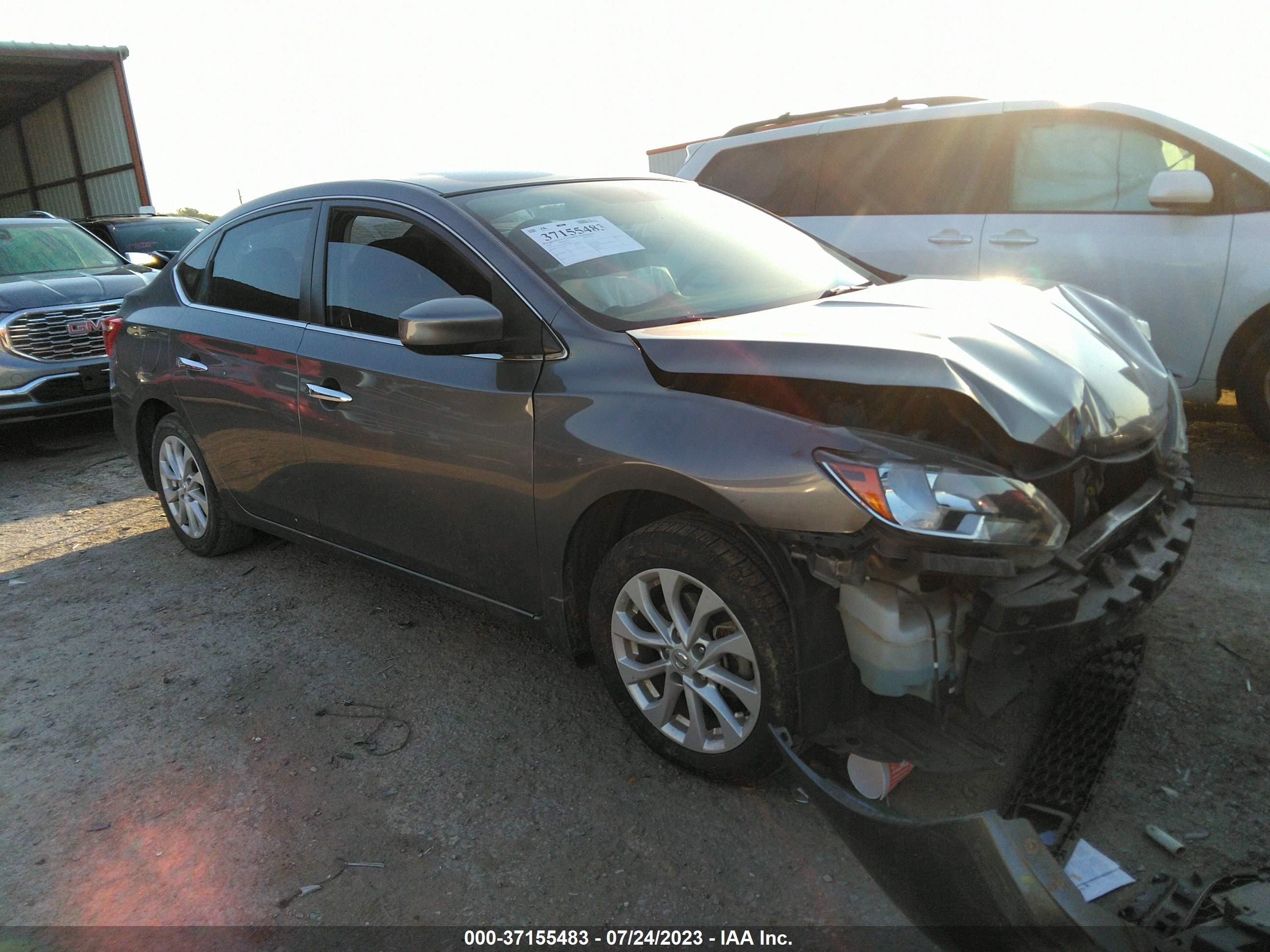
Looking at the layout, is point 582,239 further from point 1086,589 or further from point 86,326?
point 86,326

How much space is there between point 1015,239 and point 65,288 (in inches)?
280

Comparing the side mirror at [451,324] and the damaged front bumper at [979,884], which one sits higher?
the side mirror at [451,324]

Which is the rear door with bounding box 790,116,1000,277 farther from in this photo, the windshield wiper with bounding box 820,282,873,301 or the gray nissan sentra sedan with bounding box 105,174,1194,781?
the windshield wiper with bounding box 820,282,873,301

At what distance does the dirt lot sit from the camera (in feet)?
7.69

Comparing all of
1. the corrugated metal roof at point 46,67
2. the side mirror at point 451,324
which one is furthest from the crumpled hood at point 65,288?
the corrugated metal roof at point 46,67

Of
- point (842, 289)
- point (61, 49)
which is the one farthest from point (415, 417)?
point (61, 49)

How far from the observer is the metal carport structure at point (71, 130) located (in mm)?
17953

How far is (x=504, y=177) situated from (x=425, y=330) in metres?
1.06

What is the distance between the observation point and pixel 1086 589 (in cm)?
220

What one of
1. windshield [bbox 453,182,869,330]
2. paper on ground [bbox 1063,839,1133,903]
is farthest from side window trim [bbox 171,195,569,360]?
paper on ground [bbox 1063,839,1133,903]

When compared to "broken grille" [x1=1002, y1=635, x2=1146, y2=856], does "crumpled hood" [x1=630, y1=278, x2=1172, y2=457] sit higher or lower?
higher

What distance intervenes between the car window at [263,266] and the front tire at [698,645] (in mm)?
1874

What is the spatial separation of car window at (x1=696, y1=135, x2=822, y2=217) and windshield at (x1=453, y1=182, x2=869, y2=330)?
270 centimetres

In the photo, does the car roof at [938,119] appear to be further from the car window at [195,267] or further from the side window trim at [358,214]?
the side window trim at [358,214]
